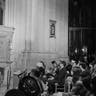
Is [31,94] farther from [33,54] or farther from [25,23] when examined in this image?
[25,23]

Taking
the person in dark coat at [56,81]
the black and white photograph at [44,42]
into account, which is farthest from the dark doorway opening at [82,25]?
the person in dark coat at [56,81]

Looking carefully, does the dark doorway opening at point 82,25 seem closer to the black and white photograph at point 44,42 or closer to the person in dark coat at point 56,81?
the black and white photograph at point 44,42

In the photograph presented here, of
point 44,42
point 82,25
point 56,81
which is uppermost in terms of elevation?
point 82,25

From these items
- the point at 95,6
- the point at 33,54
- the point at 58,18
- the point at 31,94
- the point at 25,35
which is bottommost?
the point at 31,94

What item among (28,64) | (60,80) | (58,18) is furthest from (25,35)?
(60,80)

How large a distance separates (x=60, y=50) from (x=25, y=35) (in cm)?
259

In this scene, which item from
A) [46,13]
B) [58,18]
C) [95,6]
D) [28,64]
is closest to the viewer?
[28,64]

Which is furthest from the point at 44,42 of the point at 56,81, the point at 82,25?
the point at 56,81

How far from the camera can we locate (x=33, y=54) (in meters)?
11.4

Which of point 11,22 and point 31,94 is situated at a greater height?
point 11,22

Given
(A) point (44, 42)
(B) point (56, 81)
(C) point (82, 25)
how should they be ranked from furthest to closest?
1. (C) point (82, 25)
2. (A) point (44, 42)
3. (B) point (56, 81)

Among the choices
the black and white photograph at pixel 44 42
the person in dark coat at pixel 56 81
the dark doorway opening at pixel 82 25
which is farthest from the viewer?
the dark doorway opening at pixel 82 25

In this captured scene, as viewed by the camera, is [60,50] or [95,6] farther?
[95,6]

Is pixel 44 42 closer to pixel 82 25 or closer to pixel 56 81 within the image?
pixel 82 25
